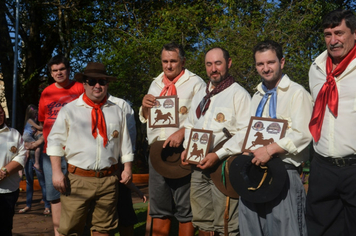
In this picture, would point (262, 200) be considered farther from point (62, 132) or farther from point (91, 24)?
point (91, 24)

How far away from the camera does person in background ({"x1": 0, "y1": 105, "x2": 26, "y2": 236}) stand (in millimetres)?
4914

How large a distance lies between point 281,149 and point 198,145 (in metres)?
1.01

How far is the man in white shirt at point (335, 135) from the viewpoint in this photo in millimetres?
3430

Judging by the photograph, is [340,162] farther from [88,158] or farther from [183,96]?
[88,158]

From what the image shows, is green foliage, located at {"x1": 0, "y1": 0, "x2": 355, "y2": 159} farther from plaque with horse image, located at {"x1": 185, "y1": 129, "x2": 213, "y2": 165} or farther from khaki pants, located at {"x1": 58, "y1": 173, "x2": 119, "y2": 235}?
khaki pants, located at {"x1": 58, "y1": 173, "x2": 119, "y2": 235}

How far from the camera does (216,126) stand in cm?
448

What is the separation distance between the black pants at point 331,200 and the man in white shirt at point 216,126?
876 millimetres

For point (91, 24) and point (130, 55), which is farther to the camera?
point (91, 24)

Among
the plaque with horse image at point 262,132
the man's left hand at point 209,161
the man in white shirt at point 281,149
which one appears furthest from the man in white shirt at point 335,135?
the man's left hand at point 209,161

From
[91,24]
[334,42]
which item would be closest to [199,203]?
[334,42]

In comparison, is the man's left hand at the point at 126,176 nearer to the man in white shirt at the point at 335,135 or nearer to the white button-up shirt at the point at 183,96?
the white button-up shirt at the point at 183,96

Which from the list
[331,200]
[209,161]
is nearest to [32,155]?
[209,161]

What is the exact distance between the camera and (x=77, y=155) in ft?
14.5

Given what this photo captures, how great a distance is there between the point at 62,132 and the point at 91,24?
962cm
